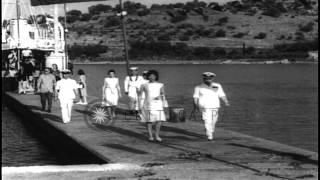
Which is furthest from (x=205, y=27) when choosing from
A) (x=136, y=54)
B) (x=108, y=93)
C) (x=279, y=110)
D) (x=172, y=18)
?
(x=108, y=93)

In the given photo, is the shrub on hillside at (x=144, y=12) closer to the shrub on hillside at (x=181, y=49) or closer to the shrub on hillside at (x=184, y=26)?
the shrub on hillside at (x=184, y=26)

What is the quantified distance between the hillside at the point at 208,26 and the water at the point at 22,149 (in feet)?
421

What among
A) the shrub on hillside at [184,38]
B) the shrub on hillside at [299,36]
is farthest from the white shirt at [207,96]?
the shrub on hillside at [299,36]

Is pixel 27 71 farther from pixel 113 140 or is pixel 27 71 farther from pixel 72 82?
pixel 113 140

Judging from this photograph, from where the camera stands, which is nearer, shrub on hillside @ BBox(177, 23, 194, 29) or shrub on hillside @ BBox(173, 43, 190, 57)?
shrub on hillside @ BBox(173, 43, 190, 57)

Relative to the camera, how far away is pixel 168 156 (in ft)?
35.5

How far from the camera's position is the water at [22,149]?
14477 mm

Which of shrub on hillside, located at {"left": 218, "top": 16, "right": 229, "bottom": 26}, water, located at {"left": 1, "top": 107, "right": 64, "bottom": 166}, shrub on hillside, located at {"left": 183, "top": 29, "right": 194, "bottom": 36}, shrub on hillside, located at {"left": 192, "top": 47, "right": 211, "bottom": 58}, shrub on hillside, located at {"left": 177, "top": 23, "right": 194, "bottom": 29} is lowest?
shrub on hillside, located at {"left": 192, "top": 47, "right": 211, "bottom": 58}

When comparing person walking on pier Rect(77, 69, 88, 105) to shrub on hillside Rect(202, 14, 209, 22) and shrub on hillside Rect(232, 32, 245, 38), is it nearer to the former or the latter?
shrub on hillside Rect(232, 32, 245, 38)

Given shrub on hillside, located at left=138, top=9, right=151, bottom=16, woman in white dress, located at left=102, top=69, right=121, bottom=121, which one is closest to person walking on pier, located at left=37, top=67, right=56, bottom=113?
woman in white dress, located at left=102, top=69, right=121, bottom=121

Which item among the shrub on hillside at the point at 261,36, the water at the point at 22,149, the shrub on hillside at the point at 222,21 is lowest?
the shrub on hillside at the point at 261,36

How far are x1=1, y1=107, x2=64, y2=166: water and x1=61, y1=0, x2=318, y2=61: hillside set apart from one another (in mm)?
128304

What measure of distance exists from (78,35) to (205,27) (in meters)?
30.2

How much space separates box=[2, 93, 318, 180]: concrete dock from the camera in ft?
30.3
